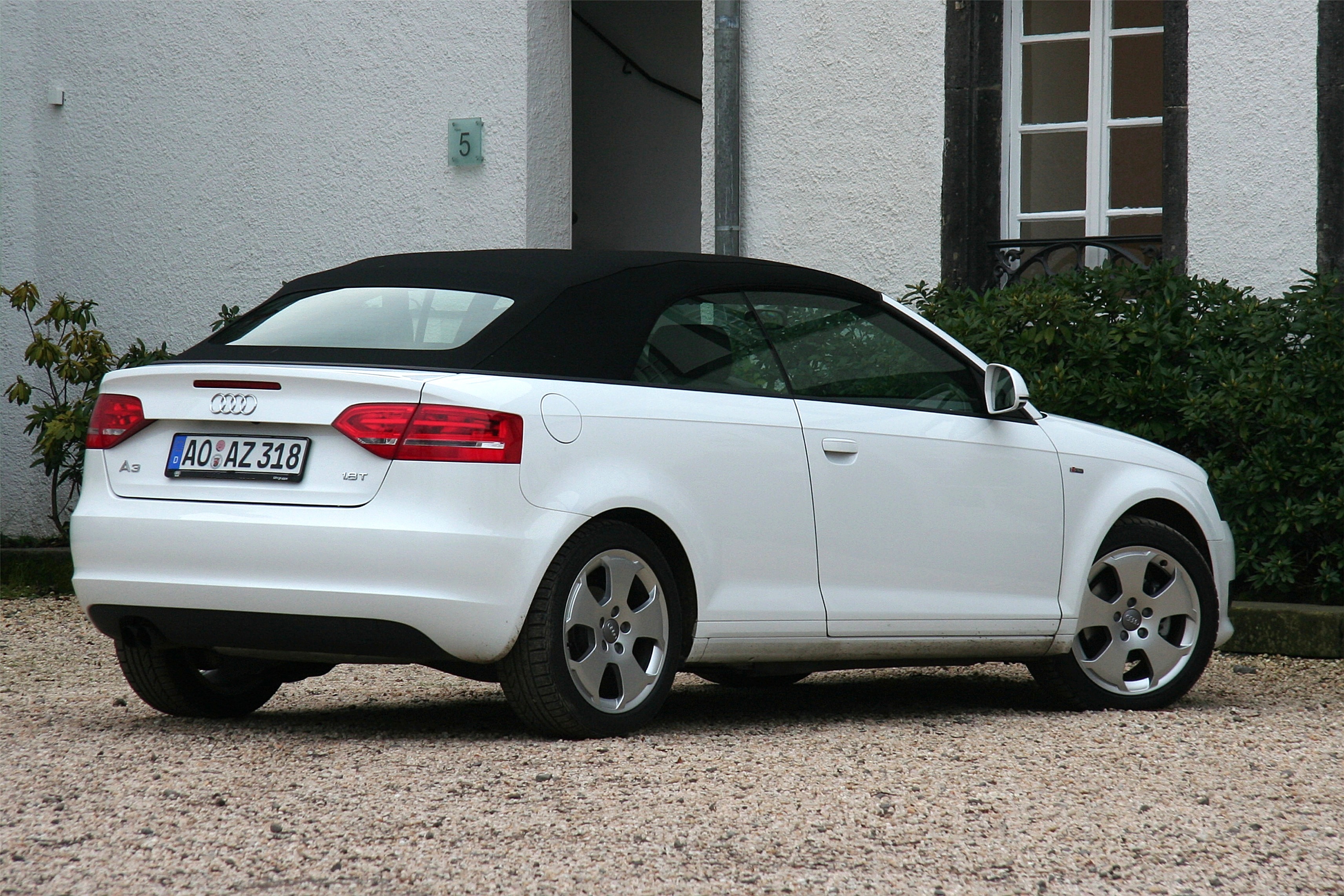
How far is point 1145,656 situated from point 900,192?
477cm

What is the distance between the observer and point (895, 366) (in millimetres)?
5977

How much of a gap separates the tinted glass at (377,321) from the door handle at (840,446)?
109cm

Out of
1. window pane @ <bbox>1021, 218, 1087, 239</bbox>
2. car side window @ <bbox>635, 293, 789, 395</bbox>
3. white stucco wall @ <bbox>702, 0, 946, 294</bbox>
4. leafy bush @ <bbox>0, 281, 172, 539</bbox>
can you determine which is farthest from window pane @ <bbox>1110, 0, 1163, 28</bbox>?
leafy bush @ <bbox>0, 281, 172, 539</bbox>

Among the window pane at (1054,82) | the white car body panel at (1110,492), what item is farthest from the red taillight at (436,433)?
the window pane at (1054,82)

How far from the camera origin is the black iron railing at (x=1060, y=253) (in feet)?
33.2

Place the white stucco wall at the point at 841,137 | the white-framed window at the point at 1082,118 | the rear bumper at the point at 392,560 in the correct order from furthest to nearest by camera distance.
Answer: the white stucco wall at the point at 841,137
the white-framed window at the point at 1082,118
the rear bumper at the point at 392,560

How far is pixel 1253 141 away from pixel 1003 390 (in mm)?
4273

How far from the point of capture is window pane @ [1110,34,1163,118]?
33.6 ft

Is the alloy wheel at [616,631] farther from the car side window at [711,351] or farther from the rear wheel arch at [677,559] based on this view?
the car side window at [711,351]

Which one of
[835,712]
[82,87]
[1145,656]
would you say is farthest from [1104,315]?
[82,87]

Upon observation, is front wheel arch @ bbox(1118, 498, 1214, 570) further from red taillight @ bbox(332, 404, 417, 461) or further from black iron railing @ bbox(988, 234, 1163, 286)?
black iron railing @ bbox(988, 234, 1163, 286)

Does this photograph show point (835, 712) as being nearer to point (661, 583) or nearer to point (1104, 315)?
point (661, 583)

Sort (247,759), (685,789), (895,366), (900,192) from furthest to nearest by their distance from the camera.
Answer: (900,192)
(895,366)
(247,759)
(685,789)

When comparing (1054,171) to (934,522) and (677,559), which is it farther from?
(677,559)
